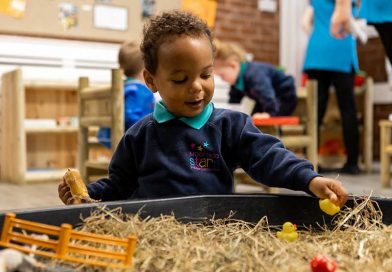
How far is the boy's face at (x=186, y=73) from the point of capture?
1.12 m

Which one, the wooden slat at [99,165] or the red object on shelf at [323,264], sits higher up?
the red object on shelf at [323,264]

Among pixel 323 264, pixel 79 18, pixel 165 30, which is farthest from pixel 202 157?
pixel 79 18

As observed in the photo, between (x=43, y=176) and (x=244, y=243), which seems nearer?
(x=244, y=243)

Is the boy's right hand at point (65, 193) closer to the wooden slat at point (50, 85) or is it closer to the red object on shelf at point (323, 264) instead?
the red object on shelf at point (323, 264)

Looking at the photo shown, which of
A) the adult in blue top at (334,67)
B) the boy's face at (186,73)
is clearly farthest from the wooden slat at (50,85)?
the boy's face at (186,73)

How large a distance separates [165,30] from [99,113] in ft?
4.95

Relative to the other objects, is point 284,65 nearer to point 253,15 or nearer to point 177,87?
point 253,15

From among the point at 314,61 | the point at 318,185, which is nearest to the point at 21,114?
the point at 314,61

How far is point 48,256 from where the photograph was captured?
2.40 feet

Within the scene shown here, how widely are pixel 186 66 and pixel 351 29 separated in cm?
222

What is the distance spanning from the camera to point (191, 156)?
118 cm

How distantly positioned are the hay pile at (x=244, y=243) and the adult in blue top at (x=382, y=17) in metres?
1.66

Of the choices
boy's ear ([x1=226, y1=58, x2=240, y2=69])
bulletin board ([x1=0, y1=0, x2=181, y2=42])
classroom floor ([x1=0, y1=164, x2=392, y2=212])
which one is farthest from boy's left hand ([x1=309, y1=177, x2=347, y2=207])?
bulletin board ([x1=0, y1=0, x2=181, y2=42])

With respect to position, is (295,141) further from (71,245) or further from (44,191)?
(71,245)
